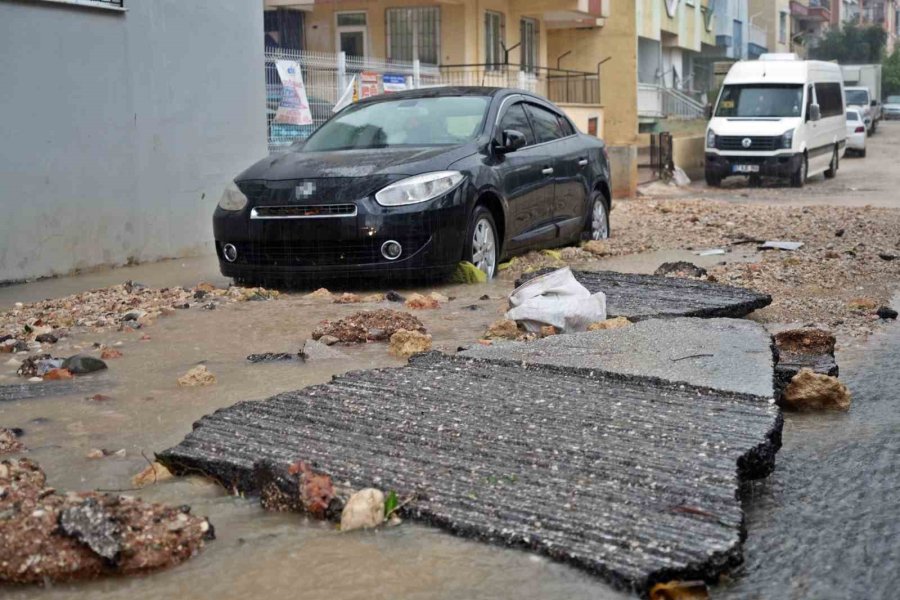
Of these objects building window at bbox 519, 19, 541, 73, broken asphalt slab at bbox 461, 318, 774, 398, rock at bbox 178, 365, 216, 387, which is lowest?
rock at bbox 178, 365, 216, 387

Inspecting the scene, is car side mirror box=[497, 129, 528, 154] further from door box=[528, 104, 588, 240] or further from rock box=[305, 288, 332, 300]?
rock box=[305, 288, 332, 300]

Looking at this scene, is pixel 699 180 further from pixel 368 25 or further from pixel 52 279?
pixel 52 279

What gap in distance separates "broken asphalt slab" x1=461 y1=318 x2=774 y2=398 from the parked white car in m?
30.8

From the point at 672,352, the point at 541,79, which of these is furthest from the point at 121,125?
the point at 541,79

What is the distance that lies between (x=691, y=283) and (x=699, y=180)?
20752mm

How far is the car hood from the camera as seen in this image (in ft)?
30.0

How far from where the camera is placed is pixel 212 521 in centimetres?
378

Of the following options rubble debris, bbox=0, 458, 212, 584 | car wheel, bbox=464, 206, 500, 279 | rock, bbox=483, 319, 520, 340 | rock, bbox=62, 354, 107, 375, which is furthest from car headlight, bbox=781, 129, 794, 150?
rubble debris, bbox=0, 458, 212, 584

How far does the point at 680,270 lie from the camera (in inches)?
380

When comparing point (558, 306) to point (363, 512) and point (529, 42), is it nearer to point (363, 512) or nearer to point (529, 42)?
point (363, 512)

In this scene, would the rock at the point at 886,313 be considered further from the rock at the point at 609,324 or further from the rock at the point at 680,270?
the rock at the point at 609,324

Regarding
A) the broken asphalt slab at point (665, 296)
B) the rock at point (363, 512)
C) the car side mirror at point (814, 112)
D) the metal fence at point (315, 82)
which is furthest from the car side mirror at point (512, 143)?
the car side mirror at point (814, 112)

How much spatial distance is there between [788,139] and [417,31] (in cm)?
1020

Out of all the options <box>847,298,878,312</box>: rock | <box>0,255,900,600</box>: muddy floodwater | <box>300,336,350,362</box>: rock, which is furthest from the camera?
<box>847,298,878,312</box>: rock
